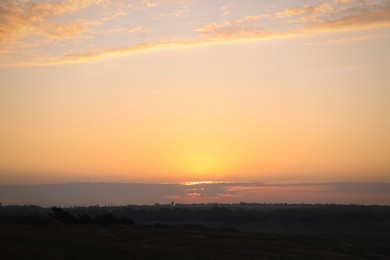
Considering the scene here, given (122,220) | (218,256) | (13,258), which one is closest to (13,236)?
(13,258)

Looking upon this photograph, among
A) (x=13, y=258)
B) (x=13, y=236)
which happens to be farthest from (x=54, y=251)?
(x=13, y=236)

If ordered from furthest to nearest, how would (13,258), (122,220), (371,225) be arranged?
1. (371,225)
2. (122,220)
3. (13,258)

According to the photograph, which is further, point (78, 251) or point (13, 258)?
point (78, 251)

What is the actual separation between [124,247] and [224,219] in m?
102

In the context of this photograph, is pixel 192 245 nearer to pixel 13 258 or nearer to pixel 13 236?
pixel 13 236

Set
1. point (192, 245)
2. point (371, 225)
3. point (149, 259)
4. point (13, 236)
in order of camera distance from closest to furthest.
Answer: point (149, 259) < point (13, 236) < point (192, 245) < point (371, 225)

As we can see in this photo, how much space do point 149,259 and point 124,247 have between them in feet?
19.8

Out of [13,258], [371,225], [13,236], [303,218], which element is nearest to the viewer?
[13,258]

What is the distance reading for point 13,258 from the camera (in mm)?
28938

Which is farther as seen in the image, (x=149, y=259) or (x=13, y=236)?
(x=13, y=236)

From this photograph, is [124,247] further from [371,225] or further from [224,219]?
[224,219]

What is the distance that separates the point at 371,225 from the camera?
110 meters

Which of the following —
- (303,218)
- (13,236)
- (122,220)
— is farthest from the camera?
(303,218)

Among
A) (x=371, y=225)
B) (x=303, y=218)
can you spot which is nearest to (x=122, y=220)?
(x=371, y=225)
